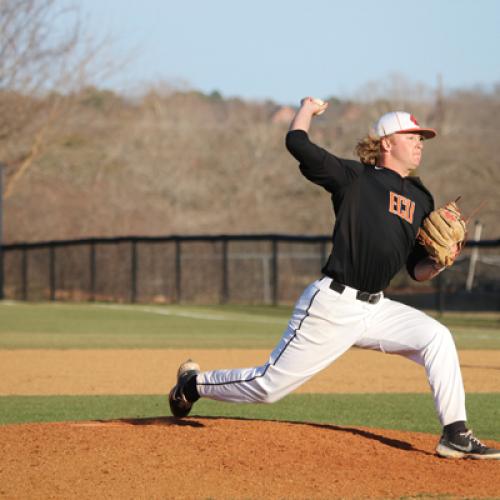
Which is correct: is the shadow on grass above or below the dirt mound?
below

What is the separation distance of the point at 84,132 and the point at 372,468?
37.9 m

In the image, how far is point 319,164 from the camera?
209 inches

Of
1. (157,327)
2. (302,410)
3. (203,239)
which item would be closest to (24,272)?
(203,239)

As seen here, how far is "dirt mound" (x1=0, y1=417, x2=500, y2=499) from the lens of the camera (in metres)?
4.98

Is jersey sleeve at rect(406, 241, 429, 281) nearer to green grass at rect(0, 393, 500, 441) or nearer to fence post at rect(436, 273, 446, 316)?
green grass at rect(0, 393, 500, 441)

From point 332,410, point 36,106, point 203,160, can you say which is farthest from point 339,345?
point 203,160

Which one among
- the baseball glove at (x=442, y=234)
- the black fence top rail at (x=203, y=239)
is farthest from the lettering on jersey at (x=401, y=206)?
the black fence top rail at (x=203, y=239)

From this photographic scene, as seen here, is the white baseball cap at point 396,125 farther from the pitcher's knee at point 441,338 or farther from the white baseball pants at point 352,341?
the pitcher's knee at point 441,338

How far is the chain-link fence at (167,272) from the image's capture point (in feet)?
86.6

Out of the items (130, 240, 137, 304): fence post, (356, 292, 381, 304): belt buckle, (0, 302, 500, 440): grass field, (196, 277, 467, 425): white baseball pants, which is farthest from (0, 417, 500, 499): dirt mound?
(130, 240, 137, 304): fence post

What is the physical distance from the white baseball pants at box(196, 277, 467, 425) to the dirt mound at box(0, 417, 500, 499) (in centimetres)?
36

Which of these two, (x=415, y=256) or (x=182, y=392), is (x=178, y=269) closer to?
(x=182, y=392)

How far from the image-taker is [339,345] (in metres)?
5.65

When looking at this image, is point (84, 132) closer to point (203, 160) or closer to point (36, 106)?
point (36, 106)
